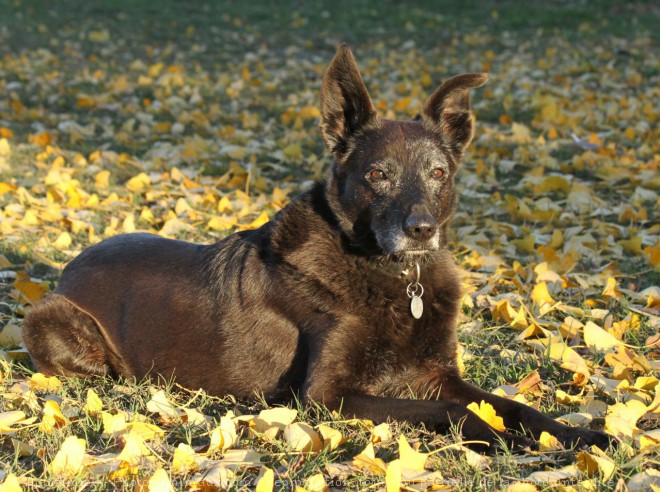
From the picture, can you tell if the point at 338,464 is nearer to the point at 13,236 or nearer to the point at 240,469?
the point at 240,469

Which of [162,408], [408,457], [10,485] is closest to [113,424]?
[162,408]

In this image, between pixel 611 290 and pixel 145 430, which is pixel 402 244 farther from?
pixel 611 290

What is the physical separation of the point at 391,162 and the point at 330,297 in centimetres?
70

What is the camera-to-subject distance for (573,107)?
10812 millimetres

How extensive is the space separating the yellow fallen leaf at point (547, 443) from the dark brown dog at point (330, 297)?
0.77 feet

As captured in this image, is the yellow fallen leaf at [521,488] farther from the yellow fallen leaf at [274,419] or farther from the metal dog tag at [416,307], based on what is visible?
the metal dog tag at [416,307]

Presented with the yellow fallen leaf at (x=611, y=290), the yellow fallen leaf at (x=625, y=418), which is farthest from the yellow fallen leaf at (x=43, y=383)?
the yellow fallen leaf at (x=611, y=290)

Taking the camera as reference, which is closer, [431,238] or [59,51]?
[431,238]

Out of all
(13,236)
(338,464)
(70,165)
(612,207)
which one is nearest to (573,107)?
(612,207)

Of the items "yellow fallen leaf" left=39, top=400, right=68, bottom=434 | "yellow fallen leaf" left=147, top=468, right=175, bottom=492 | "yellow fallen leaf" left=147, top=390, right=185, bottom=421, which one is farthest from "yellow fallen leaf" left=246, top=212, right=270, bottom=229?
"yellow fallen leaf" left=147, top=468, right=175, bottom=492

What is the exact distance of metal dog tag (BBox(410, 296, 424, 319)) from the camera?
12.7ft

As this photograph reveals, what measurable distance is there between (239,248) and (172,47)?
482 inches

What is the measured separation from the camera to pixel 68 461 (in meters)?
3.11

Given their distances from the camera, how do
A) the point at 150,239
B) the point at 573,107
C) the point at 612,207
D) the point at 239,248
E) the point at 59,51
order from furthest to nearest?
1. the point at 59,51
2. the point at 573,107
3. the point at 612,207
4. the point at 150,239
5. the point at 239,248
